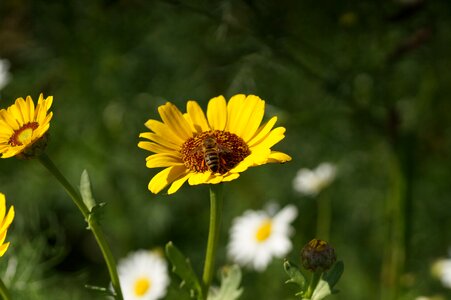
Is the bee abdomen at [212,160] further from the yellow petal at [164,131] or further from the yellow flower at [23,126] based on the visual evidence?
the yellow flower at [23,126]

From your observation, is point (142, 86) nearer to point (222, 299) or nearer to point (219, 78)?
point (219, 78)

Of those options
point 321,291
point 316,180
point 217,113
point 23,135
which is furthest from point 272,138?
point 316,180

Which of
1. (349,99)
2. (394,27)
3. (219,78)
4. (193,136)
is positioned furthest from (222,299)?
(219,78)

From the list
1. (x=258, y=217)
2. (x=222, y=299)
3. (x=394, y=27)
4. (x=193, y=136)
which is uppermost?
(x=394, y=27)

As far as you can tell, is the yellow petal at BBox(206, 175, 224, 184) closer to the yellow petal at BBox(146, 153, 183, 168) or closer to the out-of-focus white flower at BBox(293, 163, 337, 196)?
the yellow petal at BBox(146, 153, 183, 168)

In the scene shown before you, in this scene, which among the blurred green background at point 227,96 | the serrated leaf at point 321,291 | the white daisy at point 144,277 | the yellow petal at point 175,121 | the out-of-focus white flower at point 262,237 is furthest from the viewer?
the blurred green background at point 227,96

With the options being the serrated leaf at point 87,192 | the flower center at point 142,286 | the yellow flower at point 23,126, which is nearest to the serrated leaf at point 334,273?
the serrated leaf at point 87,192
